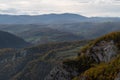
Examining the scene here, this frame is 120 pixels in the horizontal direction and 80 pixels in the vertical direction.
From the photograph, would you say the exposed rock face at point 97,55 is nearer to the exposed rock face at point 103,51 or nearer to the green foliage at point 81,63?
the exposed rock face at point 103,51

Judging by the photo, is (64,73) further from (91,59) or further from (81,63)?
(91,59)

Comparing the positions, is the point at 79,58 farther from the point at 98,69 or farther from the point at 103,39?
the point at 98,69

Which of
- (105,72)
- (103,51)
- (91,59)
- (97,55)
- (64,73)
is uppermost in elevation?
(103,51)

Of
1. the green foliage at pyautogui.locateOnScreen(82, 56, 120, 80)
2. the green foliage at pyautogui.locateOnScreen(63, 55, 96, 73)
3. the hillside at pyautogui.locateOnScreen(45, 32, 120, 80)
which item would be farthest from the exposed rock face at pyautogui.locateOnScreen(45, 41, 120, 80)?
the green foliage at pyautogui.locateOnScreen(82, 56, 120, 80)

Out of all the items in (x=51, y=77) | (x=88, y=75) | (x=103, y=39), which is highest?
(x=103, y=39)

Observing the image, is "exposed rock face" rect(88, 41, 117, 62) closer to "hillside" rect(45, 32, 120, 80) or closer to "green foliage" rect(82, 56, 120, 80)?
"hillside" rect(45, 32, 120, 80)

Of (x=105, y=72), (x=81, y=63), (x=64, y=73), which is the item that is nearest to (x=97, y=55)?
(x=81, y=63)

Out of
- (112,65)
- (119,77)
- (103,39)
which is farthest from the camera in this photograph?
(103,39)

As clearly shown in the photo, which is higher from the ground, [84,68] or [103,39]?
[103,39]

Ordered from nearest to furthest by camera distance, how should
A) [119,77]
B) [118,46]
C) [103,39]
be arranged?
[119,77], [118,46], [103,39]

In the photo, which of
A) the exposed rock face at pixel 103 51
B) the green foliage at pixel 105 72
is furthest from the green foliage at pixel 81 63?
the green foliage at pixel 105 72

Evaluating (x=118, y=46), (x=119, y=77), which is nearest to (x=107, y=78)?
(x=119, y=77)
